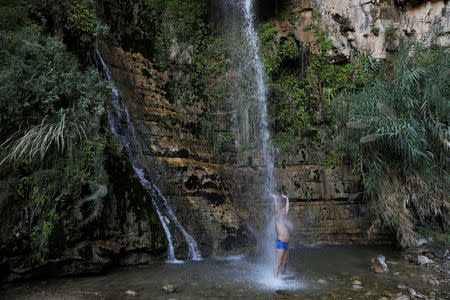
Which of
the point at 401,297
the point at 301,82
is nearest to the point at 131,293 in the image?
the point at 401,297

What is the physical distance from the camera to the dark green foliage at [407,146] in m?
6.39

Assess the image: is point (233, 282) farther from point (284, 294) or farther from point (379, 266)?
point (379, 266)

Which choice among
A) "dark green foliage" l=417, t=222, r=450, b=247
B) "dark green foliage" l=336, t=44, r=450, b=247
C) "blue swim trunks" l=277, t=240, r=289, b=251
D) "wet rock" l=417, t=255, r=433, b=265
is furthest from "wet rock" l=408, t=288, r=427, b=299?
"dark green foliage" l=417, t=222, r=450, b=247

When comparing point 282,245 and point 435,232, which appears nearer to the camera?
point 282,245

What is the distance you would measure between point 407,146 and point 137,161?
19.3 ft

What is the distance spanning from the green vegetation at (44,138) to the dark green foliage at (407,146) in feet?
18.0

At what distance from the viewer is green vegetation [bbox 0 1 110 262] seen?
4.43 metres

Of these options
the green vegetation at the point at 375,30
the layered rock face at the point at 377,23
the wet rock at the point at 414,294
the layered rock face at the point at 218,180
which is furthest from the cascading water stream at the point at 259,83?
the wet rock at the point at 414,294

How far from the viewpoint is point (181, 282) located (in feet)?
13.9

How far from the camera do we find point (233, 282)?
430cm

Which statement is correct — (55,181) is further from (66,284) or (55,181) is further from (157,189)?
(157,189)

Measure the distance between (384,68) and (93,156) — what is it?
7552mm

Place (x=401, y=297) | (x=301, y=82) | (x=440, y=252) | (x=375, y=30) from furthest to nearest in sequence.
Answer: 1. (x=301, y=82)
2. (x=375, y=30)
3. (x=440, y=252)
4. (x=401, y=297)

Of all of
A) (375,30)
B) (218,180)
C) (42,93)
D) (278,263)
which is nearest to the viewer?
(278,263)
